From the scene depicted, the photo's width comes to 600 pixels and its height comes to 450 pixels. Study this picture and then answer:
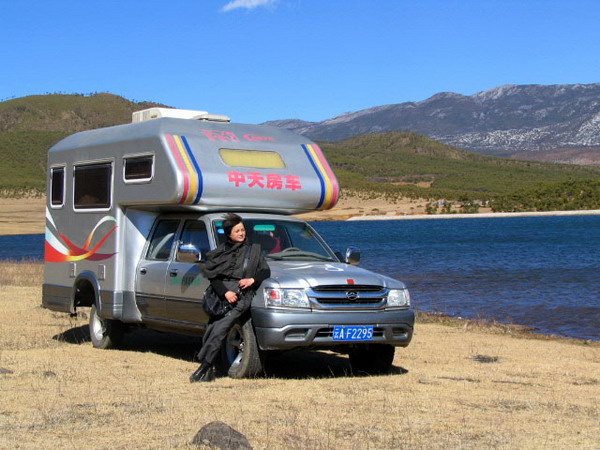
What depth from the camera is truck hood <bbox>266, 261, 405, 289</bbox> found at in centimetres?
1068

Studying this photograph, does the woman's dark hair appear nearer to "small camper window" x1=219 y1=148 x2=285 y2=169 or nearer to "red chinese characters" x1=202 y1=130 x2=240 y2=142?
"small camper window" x1=219 y1=148 x2=285 y2=169

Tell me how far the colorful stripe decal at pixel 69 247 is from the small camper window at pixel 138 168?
66 cm

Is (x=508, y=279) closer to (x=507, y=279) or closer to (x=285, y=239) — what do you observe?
(x=507, y=279)

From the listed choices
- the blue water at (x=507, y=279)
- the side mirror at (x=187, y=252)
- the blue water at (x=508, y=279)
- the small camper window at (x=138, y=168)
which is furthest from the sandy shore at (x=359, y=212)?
the side mirror at (x=187, y=252)

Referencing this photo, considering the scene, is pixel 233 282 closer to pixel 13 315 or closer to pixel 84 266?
pixel 84 266

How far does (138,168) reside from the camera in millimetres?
12492

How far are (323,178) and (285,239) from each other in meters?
1.06

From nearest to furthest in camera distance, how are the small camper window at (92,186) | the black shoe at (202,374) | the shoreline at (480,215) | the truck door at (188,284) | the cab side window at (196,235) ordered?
the black shoe at (202,374) < the truck door at (188,284) < the cab side window at (196,235) < the small camper window at (92,186) < the shoreline at (480,215)

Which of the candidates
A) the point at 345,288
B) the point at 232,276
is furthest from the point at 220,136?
the point at 345,288

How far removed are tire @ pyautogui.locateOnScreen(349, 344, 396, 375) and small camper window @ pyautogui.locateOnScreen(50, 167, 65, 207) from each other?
502cm

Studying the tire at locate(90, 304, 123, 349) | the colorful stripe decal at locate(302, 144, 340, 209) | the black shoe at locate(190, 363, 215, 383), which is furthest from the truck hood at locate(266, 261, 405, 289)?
the tire at locate(90, 304, 123, 349)

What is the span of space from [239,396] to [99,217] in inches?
176

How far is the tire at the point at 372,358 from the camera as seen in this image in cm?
1160

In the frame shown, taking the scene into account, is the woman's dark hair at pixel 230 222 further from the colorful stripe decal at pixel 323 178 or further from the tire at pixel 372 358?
the colorful stripe decal at pixel 323 178
